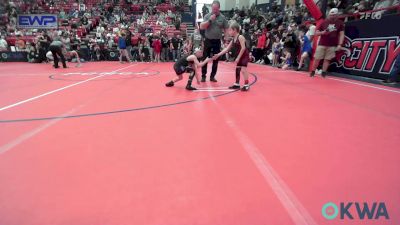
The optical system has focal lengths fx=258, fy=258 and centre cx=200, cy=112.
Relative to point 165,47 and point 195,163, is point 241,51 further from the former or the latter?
point 165,47

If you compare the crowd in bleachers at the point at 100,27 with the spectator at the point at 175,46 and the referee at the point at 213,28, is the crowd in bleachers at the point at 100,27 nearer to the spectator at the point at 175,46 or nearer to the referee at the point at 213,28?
the spectator at the point at 175,46

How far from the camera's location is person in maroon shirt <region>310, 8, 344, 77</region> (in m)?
6.27

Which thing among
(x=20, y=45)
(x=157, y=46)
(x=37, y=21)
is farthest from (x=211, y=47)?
(x=37, y=21)

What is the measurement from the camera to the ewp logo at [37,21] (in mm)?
20688

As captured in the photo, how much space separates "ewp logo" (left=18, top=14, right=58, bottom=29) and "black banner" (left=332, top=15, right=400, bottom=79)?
21.2 m

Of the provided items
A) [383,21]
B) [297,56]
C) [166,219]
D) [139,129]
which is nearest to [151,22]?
[297,56]

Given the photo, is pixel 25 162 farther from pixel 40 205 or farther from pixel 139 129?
pixel 139 129

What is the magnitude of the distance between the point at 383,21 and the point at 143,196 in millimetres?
6496

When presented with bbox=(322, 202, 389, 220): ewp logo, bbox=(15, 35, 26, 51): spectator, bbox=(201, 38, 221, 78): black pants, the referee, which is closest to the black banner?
the referee

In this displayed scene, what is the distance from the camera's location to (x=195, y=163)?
1.84 metres

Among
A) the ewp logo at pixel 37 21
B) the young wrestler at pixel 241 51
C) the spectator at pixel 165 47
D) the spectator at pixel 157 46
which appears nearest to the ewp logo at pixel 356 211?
the young wrestler at pixel 241 51

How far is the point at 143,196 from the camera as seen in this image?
1.46m

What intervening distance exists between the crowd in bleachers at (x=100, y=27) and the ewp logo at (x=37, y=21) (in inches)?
19.9

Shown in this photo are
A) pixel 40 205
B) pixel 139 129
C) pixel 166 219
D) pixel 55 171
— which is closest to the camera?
pixel 166 219
